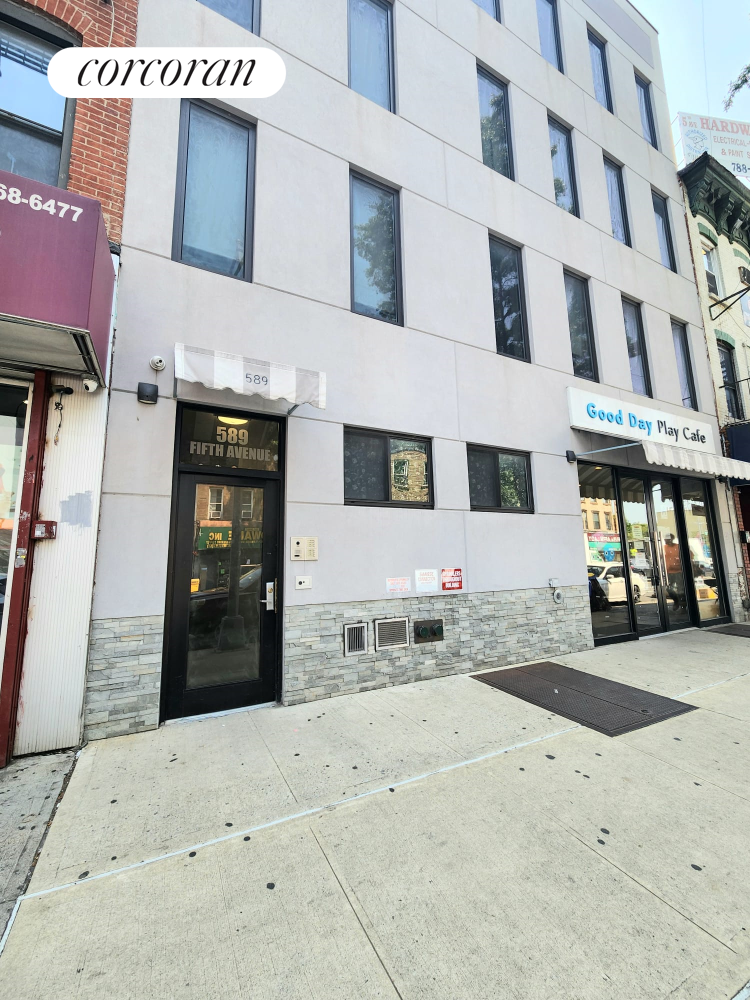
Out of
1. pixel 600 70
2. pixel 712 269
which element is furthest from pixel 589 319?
pixel 600 70

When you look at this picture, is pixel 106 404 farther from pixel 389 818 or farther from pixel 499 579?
pixel 499 579

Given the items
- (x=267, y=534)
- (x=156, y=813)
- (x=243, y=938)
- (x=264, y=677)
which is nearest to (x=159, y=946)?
(x=243, y=938)

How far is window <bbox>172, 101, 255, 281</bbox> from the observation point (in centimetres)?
495

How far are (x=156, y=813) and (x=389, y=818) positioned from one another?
4.90 feet

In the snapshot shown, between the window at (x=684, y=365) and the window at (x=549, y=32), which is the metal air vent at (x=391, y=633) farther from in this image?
the window at (x=549, y=32)

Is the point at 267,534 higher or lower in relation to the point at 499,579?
higher

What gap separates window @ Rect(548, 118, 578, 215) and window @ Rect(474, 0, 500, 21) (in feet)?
6.72

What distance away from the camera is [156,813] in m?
2.85

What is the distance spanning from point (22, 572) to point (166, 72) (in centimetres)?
556

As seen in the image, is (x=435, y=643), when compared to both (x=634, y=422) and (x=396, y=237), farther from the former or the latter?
(x=634, y=422)

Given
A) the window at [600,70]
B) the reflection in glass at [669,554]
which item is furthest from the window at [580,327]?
the window at [600,70]

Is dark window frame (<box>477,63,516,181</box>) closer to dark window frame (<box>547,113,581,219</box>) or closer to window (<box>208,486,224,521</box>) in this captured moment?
dark window frame (<box>547,113,581,219</box>)

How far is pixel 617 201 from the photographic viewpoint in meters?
9.89

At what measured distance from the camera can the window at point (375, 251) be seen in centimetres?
607
